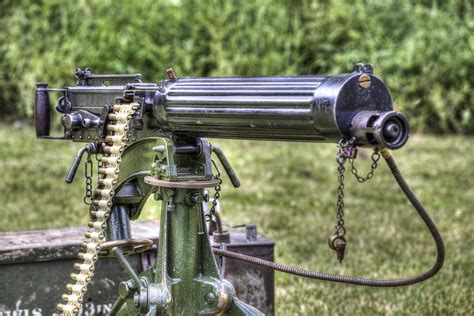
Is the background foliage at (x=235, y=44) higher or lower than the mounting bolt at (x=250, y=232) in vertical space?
higher

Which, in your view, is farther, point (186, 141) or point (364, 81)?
point (186, 141)

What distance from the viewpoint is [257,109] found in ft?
8.82

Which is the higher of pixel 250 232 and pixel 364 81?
pixel 364 81

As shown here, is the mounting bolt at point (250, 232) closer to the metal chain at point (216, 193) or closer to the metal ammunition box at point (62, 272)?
the metal ammunition box at point (62, 272)

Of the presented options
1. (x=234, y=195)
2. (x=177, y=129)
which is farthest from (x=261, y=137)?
(x=234, y=195)

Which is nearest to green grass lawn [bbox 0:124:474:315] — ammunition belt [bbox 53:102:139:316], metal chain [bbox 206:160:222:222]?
metal chain [bbox 206:160:222:222]

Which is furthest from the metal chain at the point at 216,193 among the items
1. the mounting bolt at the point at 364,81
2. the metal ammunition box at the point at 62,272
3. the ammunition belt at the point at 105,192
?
the mounting bolt at the point at 364,81

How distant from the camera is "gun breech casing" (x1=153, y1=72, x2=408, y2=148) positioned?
8.12 feet

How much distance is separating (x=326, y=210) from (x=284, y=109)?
4.69 m

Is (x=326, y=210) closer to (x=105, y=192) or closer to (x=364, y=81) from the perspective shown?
(x=105, y=192)

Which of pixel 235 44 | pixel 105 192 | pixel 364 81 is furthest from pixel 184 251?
pixel 235 44

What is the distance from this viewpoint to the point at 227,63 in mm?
10875

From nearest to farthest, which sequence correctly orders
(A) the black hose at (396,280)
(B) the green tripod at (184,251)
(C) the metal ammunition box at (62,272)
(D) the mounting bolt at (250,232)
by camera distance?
(A) the black hose at (396,280)
(B) the green tripod at (184,251)
(C) the metal ammunition box at (62,272)
(D) the mounting bolt at (250,232)

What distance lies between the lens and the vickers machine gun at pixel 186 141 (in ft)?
8.29
